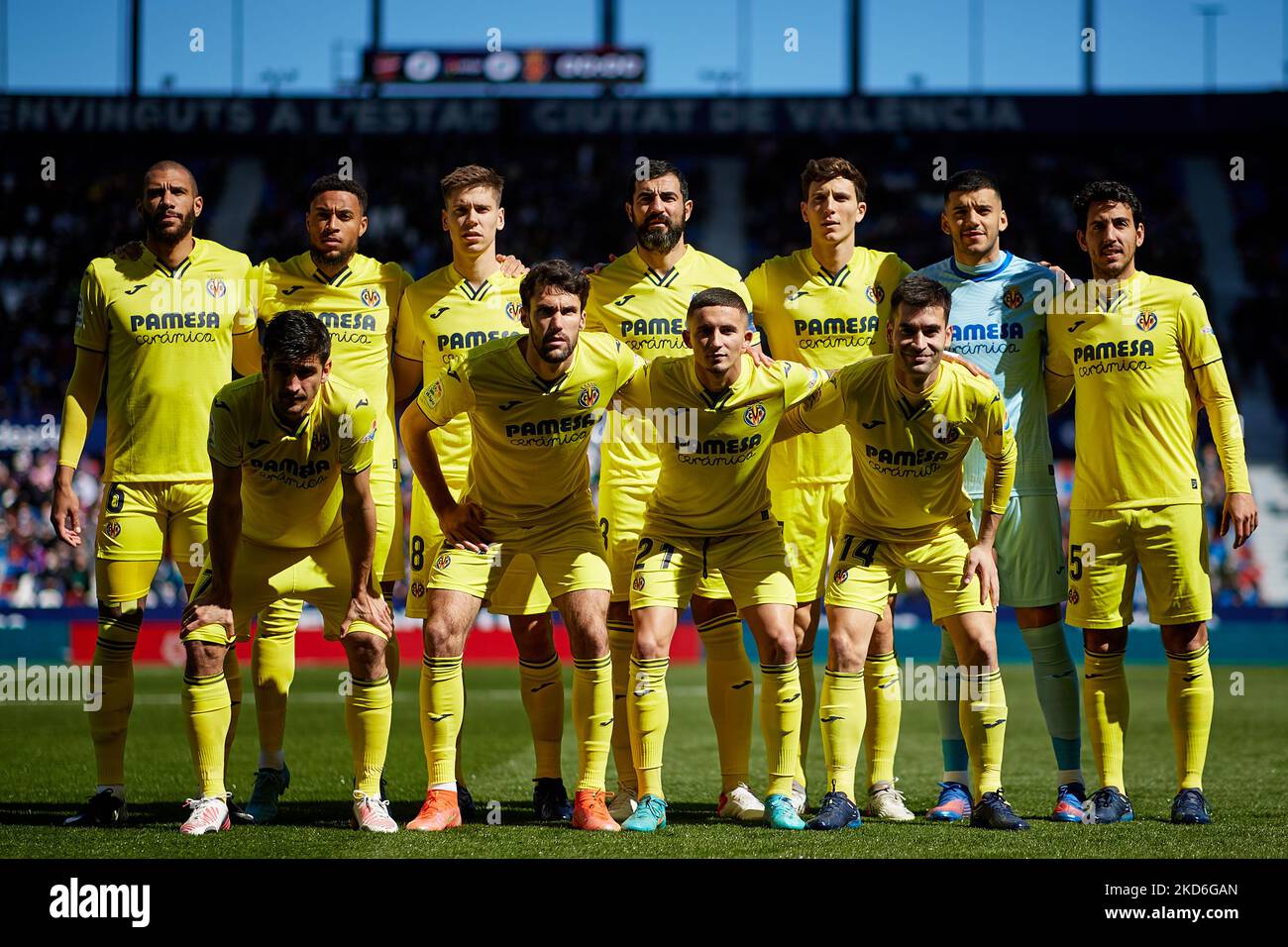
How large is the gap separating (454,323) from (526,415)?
91 centimetres

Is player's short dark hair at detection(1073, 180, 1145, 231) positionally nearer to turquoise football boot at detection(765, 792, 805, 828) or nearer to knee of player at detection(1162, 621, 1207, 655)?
knee of player at detection(1162, 621, 1207, 655)

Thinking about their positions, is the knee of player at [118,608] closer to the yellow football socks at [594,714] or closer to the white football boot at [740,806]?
the yellow football socks at [594,714]

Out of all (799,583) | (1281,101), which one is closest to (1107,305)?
(799,583)

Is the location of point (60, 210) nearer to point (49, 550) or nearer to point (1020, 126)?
point (49, 550)

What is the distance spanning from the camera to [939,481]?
634 cm

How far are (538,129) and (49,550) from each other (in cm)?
1154

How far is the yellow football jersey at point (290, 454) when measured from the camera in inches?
236

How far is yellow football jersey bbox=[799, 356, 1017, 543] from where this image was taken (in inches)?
245

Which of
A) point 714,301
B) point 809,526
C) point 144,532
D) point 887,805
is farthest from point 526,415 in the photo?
point 887,805

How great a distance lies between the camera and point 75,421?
6.79 meters

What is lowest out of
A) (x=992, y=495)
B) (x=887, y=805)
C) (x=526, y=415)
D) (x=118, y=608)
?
(x=887, y=805)

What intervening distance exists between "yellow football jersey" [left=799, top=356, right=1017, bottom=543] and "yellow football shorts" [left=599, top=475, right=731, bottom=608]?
0.92m

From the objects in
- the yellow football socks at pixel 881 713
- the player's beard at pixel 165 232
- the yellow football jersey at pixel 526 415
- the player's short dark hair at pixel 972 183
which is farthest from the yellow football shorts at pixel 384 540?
the player's short dark hair at pixel 972 183

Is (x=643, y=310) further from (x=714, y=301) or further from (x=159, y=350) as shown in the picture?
(x=159, y=350)
